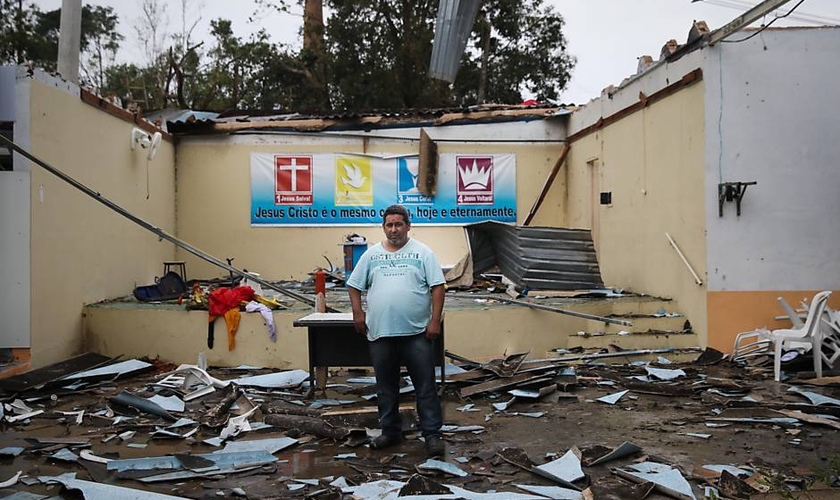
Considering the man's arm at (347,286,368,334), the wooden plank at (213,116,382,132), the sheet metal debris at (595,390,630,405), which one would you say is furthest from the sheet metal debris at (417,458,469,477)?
the wooden plank at (213,116,382,132)

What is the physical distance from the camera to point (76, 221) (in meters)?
9.55

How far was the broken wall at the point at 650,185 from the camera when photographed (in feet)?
30.0

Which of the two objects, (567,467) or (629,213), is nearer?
(567,467)

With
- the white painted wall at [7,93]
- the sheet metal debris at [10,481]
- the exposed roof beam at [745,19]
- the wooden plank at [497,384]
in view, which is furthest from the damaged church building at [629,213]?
the sheet metal debris at [10,481]

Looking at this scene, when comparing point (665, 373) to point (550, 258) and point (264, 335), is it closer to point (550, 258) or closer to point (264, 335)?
point (550, 258)

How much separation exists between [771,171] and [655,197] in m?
1.85

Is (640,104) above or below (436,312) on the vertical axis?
above

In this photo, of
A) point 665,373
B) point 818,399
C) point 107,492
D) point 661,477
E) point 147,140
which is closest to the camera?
Result: point 107,492

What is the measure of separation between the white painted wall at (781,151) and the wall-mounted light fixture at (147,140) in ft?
28.8

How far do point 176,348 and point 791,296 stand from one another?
7.92 m

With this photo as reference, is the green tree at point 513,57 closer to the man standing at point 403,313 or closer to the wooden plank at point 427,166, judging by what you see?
the wooden plank at point 427,166

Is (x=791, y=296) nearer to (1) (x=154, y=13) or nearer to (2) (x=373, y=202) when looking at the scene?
(2) (x=373, y=202)

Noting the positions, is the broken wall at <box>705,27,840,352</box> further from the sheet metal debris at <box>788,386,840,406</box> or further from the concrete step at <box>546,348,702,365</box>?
the sheet metal debris at <box>788,386,840,406</box>

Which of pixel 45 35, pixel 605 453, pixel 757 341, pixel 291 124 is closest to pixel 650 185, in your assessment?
pixel 757 341
